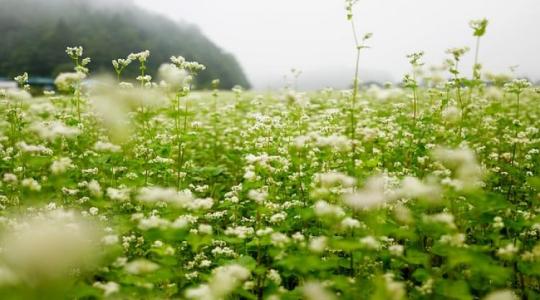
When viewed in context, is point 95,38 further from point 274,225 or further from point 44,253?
point 44,253

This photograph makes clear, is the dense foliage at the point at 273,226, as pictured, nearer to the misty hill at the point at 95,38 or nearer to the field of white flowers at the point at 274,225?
the field of white flowers at the point at 274,225

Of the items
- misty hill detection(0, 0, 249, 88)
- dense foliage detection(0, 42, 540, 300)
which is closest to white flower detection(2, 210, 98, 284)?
dense foliage detection(0, 42, 540, 300)

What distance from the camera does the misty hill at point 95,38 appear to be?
272ft

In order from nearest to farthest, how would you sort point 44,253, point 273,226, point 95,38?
1. point 44,253
2. point 273,226
3. point 95,38

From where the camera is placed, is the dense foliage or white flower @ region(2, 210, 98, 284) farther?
the dense foliage

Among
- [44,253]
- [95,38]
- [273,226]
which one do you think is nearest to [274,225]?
[273,226]

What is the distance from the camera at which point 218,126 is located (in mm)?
10586

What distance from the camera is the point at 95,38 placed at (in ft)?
328

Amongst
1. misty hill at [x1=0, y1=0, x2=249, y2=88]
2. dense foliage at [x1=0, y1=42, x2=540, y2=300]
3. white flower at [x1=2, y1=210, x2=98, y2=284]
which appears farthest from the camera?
misty hill at [x1=0, y1=0, x2=249, y2=88]

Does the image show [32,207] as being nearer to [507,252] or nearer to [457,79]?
[507,252]

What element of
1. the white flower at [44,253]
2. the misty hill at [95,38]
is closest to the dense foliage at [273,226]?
the white flower at [44,253]

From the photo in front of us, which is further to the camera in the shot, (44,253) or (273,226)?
(273,226)

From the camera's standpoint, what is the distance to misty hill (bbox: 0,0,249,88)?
82.8 metres

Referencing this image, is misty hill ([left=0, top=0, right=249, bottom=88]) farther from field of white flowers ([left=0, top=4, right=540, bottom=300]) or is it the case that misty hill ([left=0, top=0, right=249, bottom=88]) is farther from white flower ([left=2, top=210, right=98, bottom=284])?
white flower ([left=2, top=210, right=98, bottom=284])
